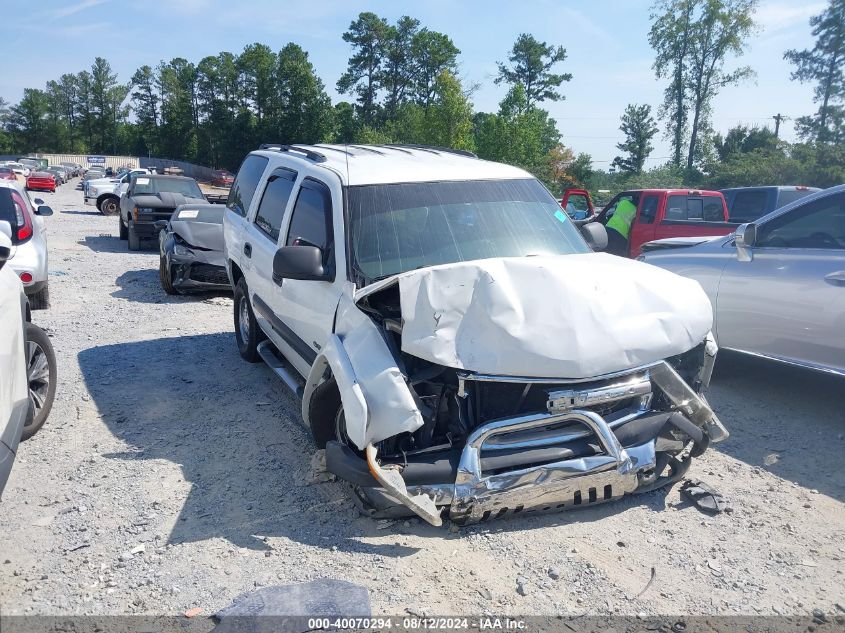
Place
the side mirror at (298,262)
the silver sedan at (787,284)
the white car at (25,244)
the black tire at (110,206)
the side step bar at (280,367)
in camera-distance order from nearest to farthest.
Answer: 1. the side mirror at (298,262)
2. the side step bar at (280,367)
3. the silver sedan at (787,284)
4. the white car at (25,244)
5. the black tire at (110,206)

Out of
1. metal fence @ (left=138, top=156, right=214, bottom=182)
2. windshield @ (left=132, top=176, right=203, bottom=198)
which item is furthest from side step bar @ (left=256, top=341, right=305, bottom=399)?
metal fence @ (left=138, top=156, right=214, bottom=182)

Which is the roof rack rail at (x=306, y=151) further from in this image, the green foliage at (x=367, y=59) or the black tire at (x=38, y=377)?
the green foliage at (x=367, y=59)

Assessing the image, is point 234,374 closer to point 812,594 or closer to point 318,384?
Result: point 318,384

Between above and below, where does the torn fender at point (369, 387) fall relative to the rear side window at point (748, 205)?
below

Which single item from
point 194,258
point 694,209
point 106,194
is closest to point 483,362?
point 194,258

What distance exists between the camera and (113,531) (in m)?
3.59

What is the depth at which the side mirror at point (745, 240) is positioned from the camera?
5.61 meters

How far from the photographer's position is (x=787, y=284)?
534 centimetres

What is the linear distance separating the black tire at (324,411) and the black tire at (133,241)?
12.8 meters

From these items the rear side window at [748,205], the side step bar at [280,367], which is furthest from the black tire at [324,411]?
the rear side window at [748,205]

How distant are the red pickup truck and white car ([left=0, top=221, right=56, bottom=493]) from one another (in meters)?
9.37

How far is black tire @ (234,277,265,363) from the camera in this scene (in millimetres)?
6355

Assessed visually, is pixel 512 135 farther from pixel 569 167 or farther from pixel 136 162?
pixel 136 162

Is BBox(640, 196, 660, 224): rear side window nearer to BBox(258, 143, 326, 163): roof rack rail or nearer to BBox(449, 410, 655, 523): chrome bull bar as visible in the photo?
BBox(258, 143, 326, 163): roof rack rail
